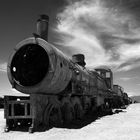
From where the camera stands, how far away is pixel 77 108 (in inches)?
482

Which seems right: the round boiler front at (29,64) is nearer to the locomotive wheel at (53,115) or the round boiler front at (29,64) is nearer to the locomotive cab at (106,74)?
the locomotive wheel at (53,115)

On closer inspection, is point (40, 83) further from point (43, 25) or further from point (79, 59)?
point (79, 59)

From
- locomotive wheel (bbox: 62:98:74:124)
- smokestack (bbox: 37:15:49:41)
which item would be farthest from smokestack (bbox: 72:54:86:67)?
smokestack (bbox: 37:15:49:41)

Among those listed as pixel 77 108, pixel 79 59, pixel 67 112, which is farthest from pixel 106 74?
pixel 67 112

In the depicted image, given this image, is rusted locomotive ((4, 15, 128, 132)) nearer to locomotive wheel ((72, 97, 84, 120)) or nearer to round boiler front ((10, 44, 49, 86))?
round boiler front ((10, 44, 49, 86))

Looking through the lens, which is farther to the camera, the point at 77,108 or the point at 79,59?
the point at 79,59

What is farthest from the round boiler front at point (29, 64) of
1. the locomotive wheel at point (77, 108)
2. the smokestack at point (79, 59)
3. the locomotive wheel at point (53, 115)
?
the smokestack at point (79, 59)

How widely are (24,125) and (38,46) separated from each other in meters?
3.41

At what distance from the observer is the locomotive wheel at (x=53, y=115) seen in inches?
358

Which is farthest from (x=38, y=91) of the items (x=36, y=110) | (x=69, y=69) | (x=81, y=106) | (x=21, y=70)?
(x=81, y=106)

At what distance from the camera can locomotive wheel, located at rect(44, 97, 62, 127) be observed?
9.09 metres

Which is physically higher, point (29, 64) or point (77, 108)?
point (29, 64)

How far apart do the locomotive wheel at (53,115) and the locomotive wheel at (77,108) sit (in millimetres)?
1747

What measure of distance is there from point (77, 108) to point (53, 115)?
2704mm
